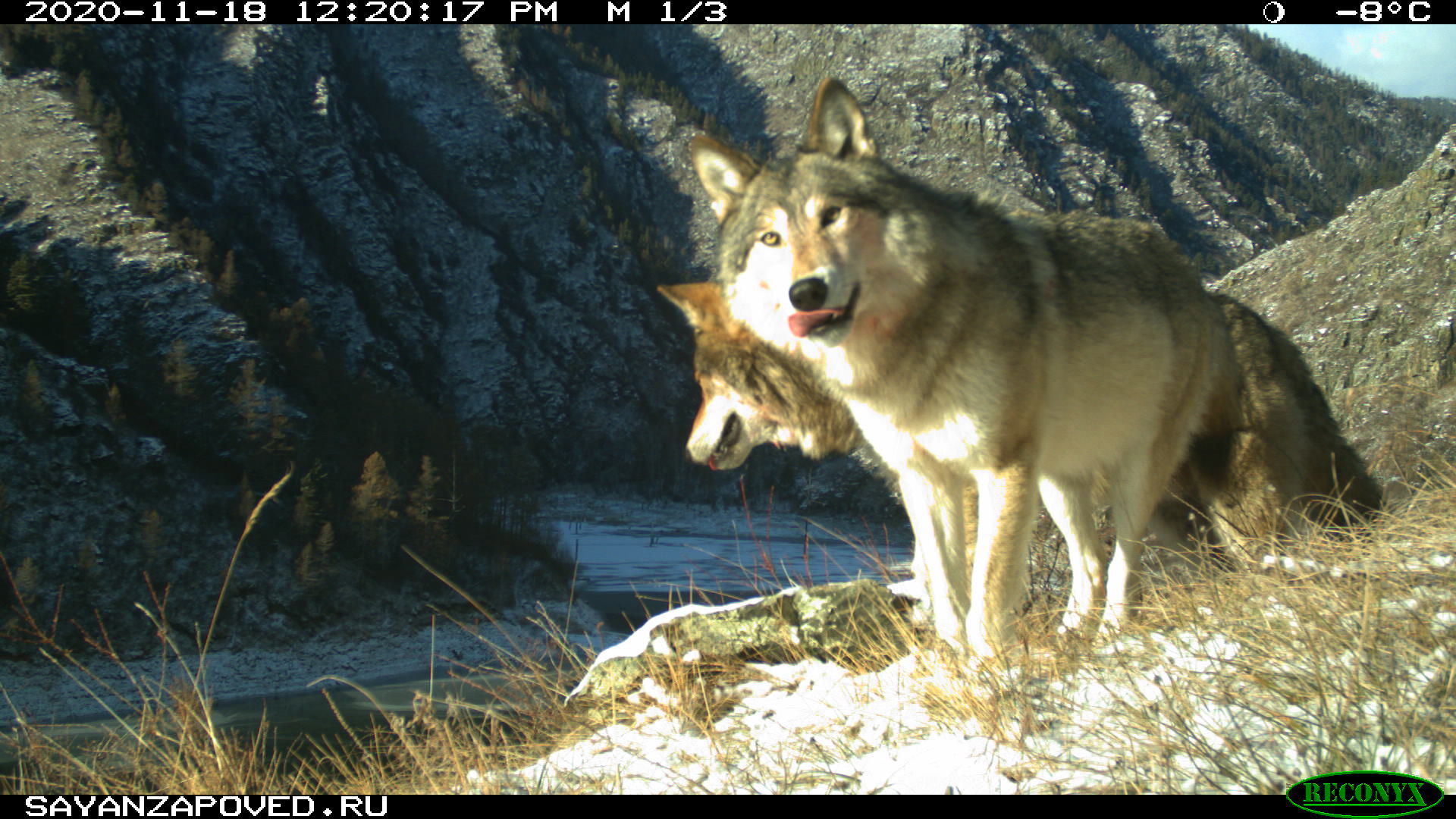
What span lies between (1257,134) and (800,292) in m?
149

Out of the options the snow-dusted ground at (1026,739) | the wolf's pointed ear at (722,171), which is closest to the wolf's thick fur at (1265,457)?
the snow-dusted ground at (1026,739)

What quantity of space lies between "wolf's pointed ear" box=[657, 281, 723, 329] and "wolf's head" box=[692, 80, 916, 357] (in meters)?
1.02

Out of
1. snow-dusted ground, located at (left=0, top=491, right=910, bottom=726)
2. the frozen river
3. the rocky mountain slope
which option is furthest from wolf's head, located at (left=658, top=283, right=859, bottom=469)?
the frozen river

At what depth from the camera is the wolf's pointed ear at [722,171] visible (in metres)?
3.91

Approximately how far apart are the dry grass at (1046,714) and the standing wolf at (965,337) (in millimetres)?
475

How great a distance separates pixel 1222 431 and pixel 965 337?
199 centimetres

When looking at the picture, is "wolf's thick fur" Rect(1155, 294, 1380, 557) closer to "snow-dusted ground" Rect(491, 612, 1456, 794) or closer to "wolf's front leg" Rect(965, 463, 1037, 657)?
"snow-dusted ground" Rect(491, 612, 1456, 794)

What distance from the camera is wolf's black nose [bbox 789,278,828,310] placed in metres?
3.22

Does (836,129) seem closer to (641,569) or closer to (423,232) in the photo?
(641,569)

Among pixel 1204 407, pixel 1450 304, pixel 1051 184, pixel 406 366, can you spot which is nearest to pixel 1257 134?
pixel 1051 184

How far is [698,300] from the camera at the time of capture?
5039mm

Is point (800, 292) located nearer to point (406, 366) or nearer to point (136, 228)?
point (136, 228)

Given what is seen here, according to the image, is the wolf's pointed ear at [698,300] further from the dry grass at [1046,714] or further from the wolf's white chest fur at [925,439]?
the dry grass at [1046,714]
